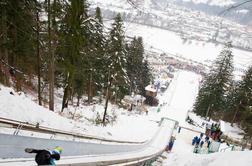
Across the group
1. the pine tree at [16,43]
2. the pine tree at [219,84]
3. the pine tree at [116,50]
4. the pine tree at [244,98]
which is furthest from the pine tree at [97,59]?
the pine tree at [244,98]

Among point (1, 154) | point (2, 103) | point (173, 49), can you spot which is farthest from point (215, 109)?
point (173, 49)

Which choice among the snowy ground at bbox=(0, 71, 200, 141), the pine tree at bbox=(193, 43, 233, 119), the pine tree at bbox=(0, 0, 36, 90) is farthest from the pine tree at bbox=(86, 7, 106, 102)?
the pine tree at bbox=(193, 43, 233, 119)

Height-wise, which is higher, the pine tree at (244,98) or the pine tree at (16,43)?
the pine tree at (16,43)

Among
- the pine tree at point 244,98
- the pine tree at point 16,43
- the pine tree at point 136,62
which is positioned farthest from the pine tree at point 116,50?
the pine tree at point 244,98

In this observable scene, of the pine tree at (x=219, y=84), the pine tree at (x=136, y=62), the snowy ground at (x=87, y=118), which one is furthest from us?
the pine tree at (x=136, y=62)

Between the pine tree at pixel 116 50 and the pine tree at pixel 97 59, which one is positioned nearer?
the pine tree at pixel 116 50

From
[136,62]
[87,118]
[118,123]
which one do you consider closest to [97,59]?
[118,123]

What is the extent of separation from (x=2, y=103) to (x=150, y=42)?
593ft

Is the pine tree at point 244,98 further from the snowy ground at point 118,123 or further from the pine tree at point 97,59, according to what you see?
the pine tree at point 97,59

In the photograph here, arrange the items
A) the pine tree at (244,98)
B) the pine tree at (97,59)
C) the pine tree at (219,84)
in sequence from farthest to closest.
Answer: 1. the pine tree at (219,84)
2. the pine tree at (244,98)
3. the pine tree at (97,59)

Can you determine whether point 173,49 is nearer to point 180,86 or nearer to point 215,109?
point 180,86

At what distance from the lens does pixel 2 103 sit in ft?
35.4

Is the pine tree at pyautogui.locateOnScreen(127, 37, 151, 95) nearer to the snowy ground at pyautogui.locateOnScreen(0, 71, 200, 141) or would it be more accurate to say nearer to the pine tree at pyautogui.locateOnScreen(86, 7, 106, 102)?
the pine tree at pyautogui.locateOnScreen(86, 7, 106, 102)

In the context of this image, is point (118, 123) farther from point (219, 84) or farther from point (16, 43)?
point (219, 84)
